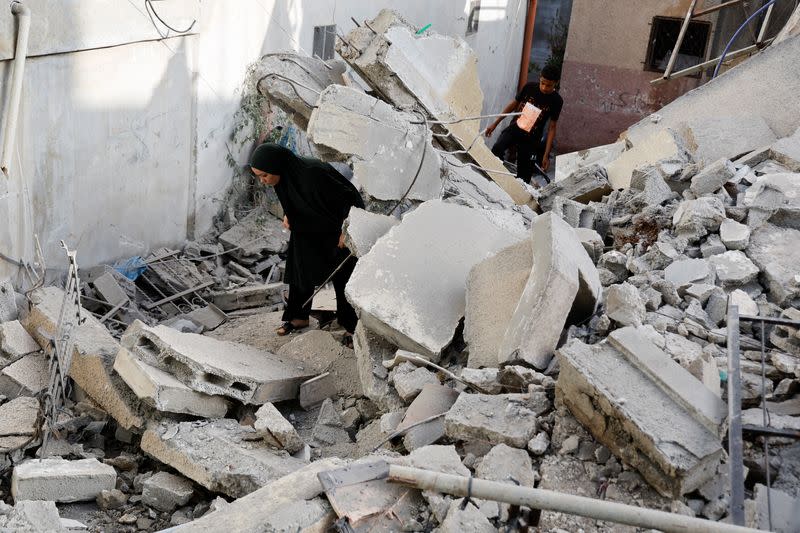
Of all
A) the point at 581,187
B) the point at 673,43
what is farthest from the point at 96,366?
the point at 673,43

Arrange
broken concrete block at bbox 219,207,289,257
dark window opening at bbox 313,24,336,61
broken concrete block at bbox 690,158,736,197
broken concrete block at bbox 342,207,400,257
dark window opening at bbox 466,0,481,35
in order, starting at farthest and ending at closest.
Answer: dark window opening at bbox 466,0,481,35 < dark window opening at bbox 313,24,336,61 < broken concrete block at bbox 219,207,289,257 < broken concrete block at bbox 690,158,736,197 < broken concrete block at bbox 342,207,400,257

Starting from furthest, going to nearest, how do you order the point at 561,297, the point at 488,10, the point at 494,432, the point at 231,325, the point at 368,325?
the point at 488,10
the point at 231,325
the point at 368,325
the point at 561,297
the point at 494,432

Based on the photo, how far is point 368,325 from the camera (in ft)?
16.6

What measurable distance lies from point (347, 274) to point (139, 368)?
6.72 ft

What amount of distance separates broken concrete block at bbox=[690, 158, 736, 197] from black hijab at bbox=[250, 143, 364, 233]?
262cm

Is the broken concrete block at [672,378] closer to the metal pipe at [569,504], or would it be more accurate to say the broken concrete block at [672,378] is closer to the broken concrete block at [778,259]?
the metal pipe at [569,504]

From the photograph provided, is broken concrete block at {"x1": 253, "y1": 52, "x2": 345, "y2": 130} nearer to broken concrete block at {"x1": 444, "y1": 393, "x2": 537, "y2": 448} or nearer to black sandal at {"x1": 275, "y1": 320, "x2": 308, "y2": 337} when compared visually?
black sandal at {"x1": 275, "y1": 320, "x2": 308, "y2": 337}

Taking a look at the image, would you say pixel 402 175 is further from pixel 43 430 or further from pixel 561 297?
pixel 43 430

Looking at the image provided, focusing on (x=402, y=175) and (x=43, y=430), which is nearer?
(x=43, y=430)

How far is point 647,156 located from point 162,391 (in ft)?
17.3

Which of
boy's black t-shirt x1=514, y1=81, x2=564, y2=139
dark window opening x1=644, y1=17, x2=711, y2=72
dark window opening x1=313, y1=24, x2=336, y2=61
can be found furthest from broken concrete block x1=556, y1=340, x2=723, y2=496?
dark window opening x1=644, y1=17, x2=711, y2=72

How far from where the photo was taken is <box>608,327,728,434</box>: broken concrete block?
3371mm

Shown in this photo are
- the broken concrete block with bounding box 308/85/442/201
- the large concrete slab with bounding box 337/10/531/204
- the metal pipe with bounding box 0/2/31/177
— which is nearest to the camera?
the metal pipe with bounding box 0/2/31/177

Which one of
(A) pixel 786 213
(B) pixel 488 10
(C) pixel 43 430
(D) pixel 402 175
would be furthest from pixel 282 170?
(B) pixel 488 10
